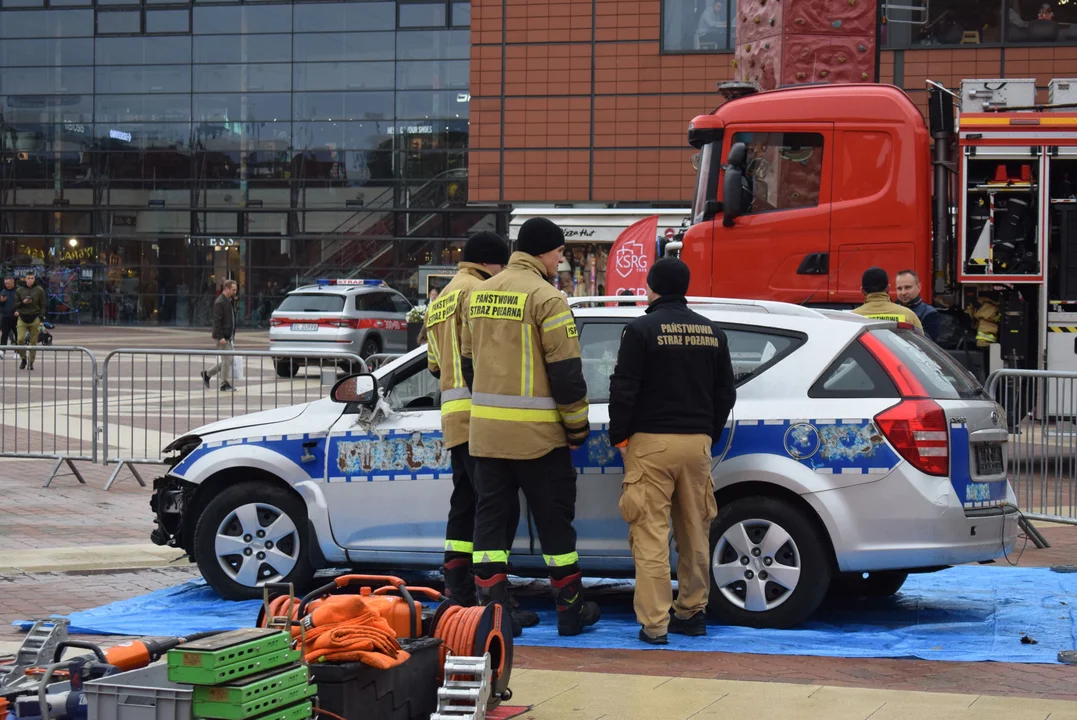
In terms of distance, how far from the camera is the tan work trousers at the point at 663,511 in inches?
255

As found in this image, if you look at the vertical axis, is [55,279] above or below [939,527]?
above

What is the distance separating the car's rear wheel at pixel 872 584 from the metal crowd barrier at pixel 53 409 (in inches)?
288

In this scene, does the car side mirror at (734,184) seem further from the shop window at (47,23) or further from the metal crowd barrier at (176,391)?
the shop window at (47,23)

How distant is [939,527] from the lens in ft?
21.9

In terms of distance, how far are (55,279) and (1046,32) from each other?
33.0m

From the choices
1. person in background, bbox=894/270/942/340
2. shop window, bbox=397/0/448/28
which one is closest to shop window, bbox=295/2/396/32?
shop window, bbox=397/0/448/28

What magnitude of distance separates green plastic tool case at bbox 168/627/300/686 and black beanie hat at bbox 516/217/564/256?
114 inches

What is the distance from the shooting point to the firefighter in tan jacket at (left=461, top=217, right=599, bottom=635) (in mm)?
6477

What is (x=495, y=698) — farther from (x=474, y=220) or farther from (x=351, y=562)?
(x=474, y=220)

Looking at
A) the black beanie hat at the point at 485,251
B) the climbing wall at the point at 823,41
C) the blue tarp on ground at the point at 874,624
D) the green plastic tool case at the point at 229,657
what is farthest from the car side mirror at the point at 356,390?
the climbing wall at the point at 823,41

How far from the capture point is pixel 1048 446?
9.92m

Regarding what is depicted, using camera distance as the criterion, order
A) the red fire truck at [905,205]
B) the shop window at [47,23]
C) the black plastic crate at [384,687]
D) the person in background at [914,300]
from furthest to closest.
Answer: the shop window at [47,23]
the red fire truck at [905,205]
the person in background at [914,300]
the black plastic crate at [384,687]

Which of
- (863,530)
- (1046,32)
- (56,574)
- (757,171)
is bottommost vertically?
(56,574)

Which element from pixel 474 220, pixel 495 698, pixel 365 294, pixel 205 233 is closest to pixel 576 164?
pixel 474 220
